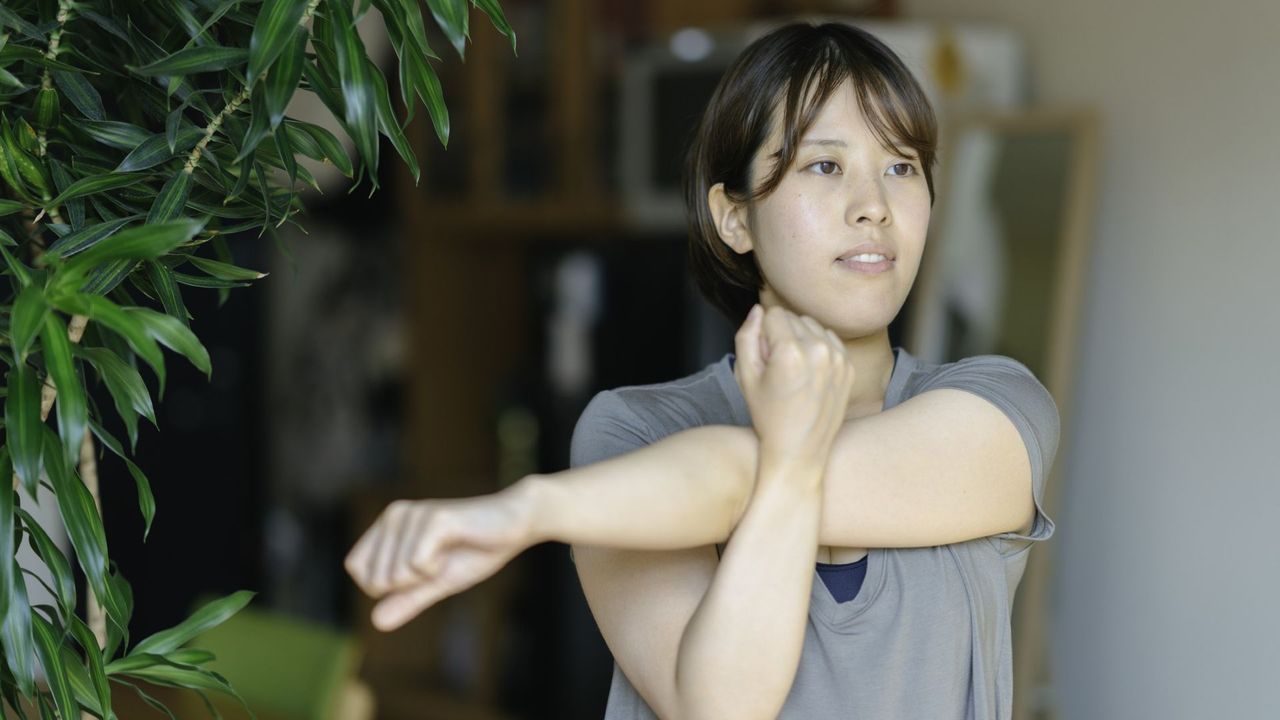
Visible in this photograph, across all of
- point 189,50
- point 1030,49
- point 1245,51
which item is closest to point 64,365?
point 189,50

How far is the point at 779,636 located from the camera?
39.0 inches

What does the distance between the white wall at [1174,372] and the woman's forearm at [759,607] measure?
5.12 ft

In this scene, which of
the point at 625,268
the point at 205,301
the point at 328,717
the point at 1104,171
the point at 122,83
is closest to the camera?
the point at 122,83

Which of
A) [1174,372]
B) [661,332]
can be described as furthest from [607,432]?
[661,332]

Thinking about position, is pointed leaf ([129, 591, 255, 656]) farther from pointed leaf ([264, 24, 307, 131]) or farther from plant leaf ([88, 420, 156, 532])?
pointed leaf ([264, 24, 307, 131])

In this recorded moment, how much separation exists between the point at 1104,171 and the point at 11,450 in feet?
7.56

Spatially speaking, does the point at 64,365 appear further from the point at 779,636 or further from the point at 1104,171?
the point at 1104,171

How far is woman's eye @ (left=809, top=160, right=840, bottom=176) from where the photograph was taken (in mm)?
1157

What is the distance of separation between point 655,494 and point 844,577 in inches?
9.9

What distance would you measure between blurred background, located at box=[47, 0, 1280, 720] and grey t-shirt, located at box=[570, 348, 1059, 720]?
18.6 inches

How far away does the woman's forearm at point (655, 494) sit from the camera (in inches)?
36.7

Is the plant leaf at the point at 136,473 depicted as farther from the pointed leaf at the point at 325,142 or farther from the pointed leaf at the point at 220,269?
the pointed leaf at the point at 325,142

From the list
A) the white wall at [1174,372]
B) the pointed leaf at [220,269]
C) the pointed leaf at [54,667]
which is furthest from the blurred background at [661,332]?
the pointed leaf at [54,667]

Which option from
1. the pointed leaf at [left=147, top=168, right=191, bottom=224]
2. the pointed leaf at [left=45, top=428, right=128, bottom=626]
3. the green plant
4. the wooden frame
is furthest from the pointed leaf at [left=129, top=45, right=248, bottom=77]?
the wooden frame
